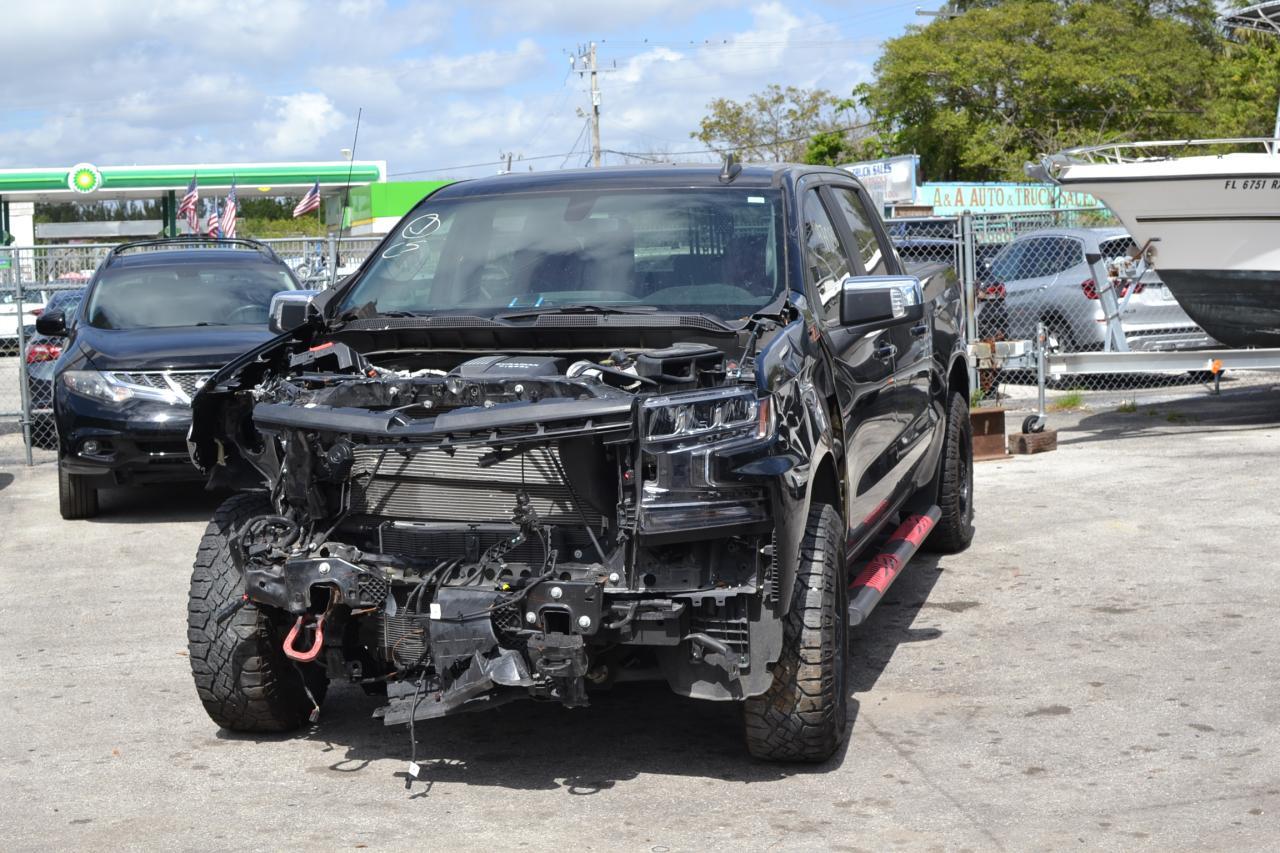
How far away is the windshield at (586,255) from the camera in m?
5.60

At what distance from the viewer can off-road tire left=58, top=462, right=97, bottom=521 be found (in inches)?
413

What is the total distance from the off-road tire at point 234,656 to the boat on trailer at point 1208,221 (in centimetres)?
961

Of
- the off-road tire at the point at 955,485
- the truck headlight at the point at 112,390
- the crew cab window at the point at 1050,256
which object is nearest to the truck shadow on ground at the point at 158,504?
the truck headlight at the point at 112,390

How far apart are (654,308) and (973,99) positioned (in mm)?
42680

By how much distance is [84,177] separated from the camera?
48.0 m

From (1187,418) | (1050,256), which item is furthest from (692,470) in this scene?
(1050,256)

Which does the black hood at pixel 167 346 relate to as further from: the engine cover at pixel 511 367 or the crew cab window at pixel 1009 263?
the crew cab window at pixel 1009 263

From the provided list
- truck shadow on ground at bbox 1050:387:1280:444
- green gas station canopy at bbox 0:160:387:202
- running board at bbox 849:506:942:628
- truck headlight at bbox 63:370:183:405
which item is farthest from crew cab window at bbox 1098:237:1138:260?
green gas station canopy at bbox 0:160:387:202

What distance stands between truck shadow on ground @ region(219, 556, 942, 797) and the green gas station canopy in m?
43.1

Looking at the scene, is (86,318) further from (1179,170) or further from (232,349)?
(1179,170)

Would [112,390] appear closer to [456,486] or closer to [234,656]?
[234,656]

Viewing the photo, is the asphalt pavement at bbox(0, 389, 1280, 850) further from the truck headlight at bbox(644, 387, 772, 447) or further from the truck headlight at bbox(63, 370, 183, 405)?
the truck headlight at bbox(63, 370, 183, 405)

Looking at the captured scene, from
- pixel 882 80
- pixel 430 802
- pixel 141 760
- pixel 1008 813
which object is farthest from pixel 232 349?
pixel 882 80

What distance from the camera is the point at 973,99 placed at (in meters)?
45.9
